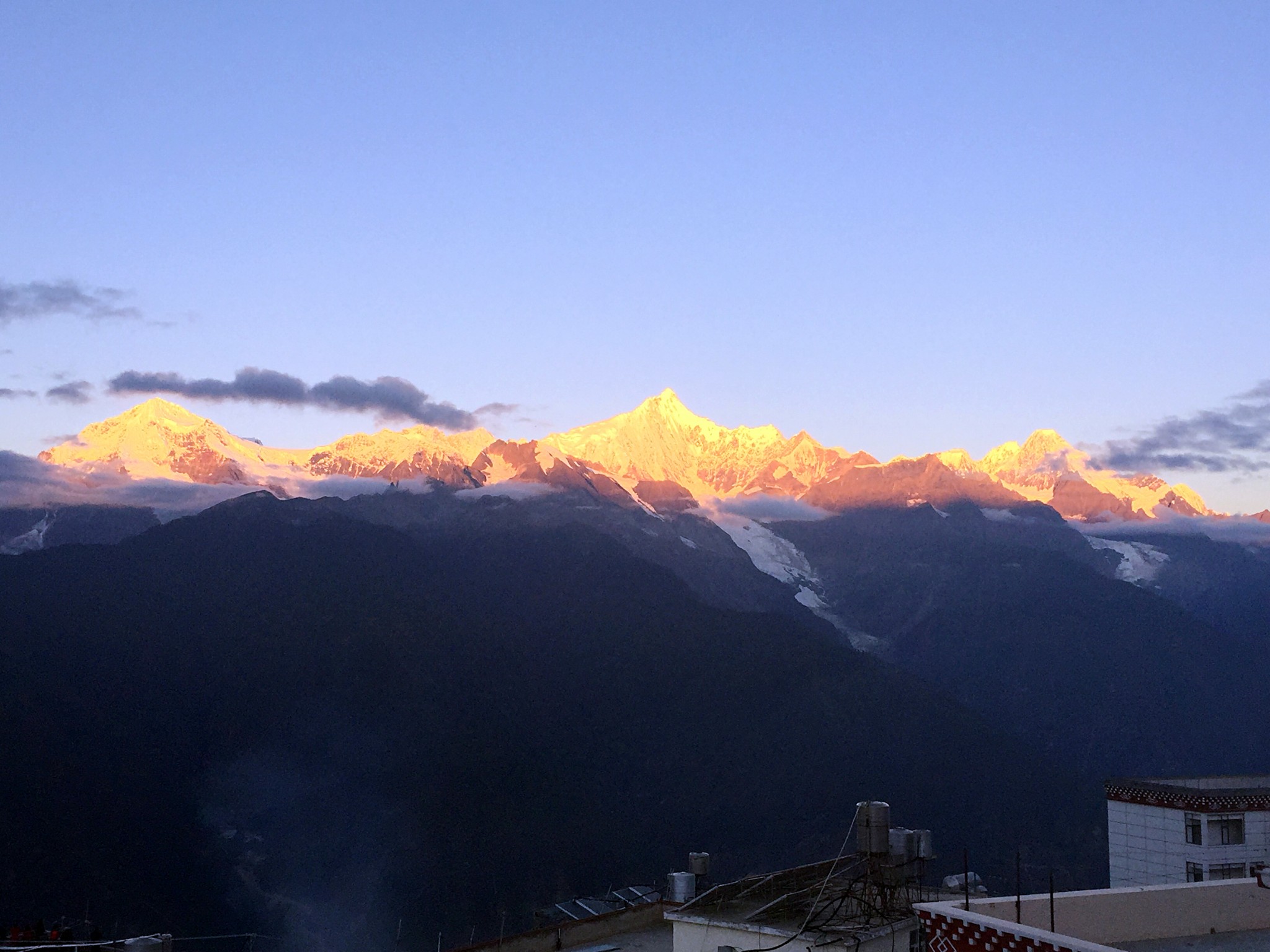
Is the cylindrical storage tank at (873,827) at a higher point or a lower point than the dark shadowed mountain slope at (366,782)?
higher

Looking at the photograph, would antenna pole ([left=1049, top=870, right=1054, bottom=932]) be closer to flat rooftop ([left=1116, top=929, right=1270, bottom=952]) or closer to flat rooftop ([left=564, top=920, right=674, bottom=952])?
flat rooftop ([left=1116, top=929, right=1270, bottom=952])

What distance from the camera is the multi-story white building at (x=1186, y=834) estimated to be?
4969 cm

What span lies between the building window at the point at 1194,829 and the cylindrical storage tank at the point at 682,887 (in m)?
26.0

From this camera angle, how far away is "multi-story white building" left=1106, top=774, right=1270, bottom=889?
49.7 metres

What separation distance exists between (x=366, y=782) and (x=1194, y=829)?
124679 mm

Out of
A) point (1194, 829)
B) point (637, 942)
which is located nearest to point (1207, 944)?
point (637, 942)

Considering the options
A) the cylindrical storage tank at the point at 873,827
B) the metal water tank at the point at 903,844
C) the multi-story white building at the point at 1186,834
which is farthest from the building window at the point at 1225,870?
the cylindrical storage tank at the point at 873,827

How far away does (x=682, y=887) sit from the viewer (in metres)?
35.1

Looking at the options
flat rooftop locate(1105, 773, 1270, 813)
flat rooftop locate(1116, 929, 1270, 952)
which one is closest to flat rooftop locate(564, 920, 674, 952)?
flat rooftop locate(1116, 929, 1270, 952)

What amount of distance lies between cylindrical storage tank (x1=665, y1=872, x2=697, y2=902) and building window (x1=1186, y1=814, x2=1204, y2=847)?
26.0 metres

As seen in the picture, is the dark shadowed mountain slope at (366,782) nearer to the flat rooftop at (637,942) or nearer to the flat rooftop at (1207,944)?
the flat rooftop at (637,942)

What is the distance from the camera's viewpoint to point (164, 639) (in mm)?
182875

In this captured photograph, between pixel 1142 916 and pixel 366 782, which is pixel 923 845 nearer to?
pixel 1142 916

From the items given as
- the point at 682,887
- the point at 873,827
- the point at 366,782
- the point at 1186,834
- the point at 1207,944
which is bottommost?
the point at 366,782
